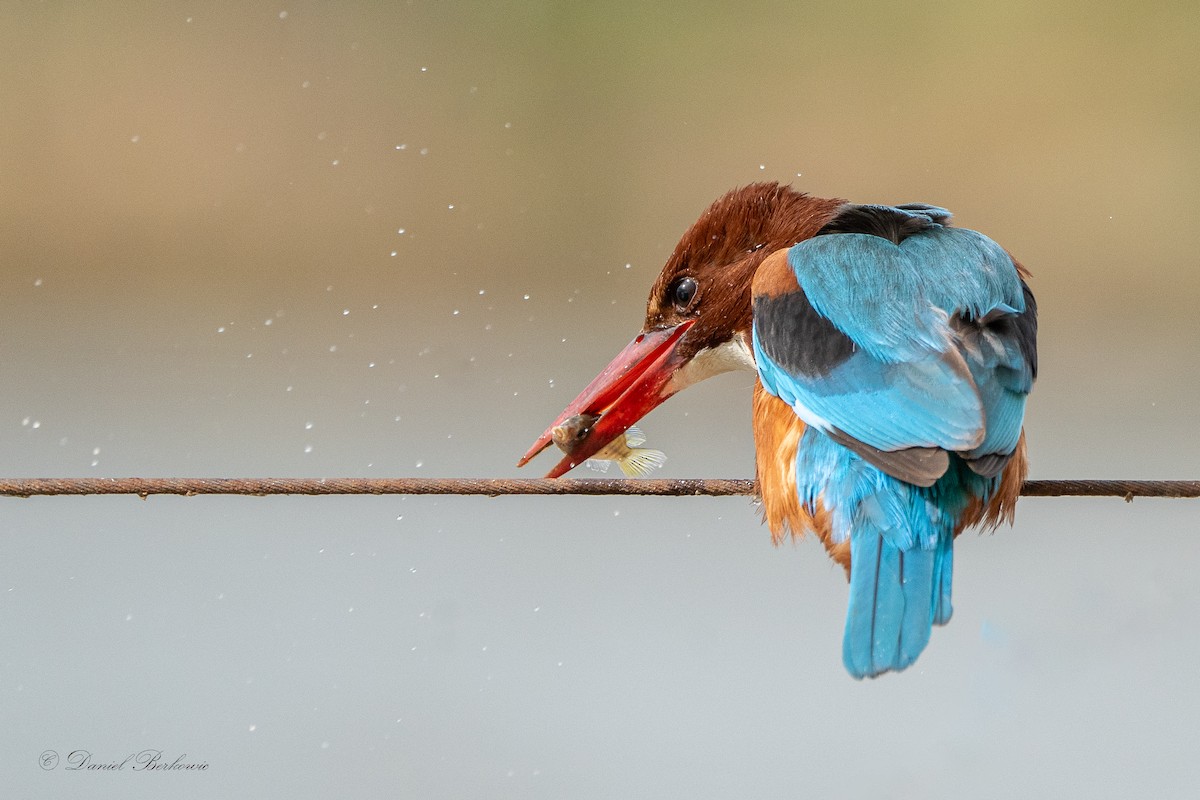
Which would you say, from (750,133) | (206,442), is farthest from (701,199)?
(206,442)

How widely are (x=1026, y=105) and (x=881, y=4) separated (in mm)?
735

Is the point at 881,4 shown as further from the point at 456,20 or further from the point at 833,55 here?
the point at 456,20

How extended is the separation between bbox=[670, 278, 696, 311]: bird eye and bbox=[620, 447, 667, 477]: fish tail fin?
229 mm

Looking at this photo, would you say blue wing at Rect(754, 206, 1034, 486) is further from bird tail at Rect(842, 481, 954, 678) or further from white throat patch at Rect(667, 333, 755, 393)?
white throat patch at Rect(667, 333, 755, 393)

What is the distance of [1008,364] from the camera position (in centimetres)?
171

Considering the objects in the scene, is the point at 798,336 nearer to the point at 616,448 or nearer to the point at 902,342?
the point at 902,342

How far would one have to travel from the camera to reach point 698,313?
2098mm

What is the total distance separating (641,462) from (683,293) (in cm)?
27

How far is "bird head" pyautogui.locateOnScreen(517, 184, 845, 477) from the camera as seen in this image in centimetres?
208

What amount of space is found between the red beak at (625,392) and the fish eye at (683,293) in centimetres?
3

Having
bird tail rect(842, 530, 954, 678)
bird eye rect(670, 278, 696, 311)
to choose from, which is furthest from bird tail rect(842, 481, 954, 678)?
bird eye rect(670, 278, 696, 311)

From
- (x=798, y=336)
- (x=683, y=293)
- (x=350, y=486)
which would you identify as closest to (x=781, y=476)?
(x=798, y=336)

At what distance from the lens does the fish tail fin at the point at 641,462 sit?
82.0 inches

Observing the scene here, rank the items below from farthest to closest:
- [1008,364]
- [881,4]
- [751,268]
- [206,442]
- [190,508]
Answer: [881,4], [206,442], [190,508], [751,268], [1008,364]
